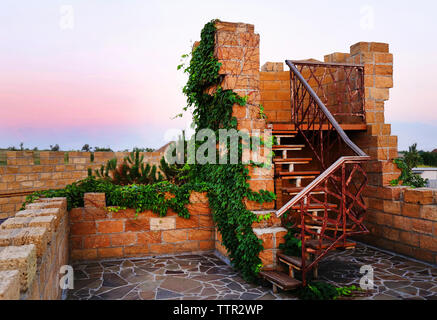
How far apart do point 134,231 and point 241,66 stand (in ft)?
10.3

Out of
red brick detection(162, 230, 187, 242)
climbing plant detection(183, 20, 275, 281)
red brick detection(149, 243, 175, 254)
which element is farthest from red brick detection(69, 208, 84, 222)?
climbing plant detection(183, 20, 275, 281)

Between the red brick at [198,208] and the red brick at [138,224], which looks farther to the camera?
the red brick at [198,208]

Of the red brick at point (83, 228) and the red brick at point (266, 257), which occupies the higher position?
the red brick at point (83, 228)

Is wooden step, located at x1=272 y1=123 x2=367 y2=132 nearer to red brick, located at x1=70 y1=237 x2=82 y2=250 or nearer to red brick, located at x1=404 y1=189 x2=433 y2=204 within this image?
red brick, located at x1=404 y1=189 x2=433 y2=204

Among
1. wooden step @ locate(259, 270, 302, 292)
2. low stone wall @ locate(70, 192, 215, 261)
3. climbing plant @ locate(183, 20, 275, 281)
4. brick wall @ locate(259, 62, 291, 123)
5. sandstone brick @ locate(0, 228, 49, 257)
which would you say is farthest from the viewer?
brick wall @ locate(259, 62, 291, 123)

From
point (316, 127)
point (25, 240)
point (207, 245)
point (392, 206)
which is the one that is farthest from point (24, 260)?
point (392, 206)

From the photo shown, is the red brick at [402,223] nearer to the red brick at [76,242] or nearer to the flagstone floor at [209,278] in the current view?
the flagstone floor at [209,278]

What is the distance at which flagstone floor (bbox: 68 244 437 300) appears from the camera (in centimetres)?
368

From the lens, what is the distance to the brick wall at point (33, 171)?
8.88 m

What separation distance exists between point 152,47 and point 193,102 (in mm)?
2941

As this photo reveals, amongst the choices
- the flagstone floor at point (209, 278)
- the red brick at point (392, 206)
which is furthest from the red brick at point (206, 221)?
the red brick at point (392, 206)

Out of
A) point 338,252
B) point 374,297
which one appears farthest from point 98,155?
point 374,297

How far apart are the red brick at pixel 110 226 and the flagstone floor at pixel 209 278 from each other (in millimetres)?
487
